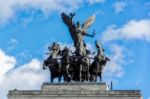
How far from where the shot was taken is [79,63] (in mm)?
71938

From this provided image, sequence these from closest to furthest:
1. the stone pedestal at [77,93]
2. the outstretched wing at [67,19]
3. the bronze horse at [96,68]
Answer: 1. the stone pedestal at [77,93]
2. the bronze horse at [96,68]
3. the outstretched wing at [67,19]

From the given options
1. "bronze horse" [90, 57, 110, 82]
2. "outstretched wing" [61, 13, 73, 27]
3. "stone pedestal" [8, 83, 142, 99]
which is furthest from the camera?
"outstretched wing" [61, 13, 73, 27]

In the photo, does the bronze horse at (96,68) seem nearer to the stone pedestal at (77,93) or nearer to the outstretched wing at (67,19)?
the stone pedestal at (77,93)

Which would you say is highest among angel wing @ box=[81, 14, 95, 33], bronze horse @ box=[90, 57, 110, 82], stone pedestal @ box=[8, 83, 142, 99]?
angel wing @ box=[81, 14, 95, 33]

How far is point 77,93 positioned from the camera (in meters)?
70.9

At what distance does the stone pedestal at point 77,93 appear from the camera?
2785 inches

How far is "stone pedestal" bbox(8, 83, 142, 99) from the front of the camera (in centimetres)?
7075

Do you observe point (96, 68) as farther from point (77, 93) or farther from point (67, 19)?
point (67, 19)

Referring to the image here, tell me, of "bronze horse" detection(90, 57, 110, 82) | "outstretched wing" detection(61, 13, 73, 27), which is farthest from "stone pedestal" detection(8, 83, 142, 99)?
"outstretched wing" detection(61, 13, 73, 27)

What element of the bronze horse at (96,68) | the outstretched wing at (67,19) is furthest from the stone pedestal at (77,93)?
the outstretched wing at (67,19)

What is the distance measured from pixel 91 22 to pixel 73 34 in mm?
1992

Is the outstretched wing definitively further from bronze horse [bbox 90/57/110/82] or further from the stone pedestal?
the stone pedestal

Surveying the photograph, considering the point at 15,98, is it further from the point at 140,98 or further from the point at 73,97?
the point at 140,98

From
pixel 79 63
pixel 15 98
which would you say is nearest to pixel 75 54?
pixel 79 63
